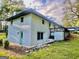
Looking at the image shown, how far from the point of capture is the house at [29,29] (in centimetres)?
1361

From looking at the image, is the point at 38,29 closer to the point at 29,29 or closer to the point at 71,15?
the point at 29,29

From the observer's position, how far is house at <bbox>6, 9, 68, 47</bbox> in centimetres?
1361

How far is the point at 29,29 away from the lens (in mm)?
13719

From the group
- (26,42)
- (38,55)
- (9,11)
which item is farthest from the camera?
(9,11)

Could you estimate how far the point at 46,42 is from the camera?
14.6 m

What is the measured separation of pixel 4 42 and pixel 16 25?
7.36 feet

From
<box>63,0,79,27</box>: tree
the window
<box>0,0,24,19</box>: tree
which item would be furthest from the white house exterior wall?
<box>0,0,24,19</box>: tree

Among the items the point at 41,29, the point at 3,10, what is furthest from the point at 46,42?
the point at 3,10

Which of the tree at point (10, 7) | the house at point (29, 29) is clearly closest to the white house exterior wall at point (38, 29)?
the house at point (29, 29)

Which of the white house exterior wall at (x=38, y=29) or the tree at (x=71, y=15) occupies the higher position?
the tree at (x=71, y=15)

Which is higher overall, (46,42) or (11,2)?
(11,2)

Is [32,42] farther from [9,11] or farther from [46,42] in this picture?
[9,11]

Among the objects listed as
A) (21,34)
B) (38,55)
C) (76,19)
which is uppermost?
(76,19)

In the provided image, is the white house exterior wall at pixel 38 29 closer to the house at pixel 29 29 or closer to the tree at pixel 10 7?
the house at pixel 29 29
